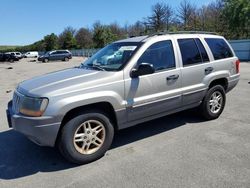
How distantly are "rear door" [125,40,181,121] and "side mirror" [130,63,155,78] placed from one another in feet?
0.26

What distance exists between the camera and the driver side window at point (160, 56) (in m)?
5.16

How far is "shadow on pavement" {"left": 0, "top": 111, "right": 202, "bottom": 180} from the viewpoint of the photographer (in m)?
4.45

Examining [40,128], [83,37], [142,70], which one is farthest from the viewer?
[83,37]

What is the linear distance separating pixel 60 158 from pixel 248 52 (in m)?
27.0

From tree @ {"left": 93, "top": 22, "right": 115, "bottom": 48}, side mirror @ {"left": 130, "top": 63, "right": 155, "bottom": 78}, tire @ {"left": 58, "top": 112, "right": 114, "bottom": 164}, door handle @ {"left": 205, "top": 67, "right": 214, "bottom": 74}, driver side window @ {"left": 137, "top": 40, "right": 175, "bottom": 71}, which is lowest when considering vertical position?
tire @ {"left": 58, "top": 112, "right": 114, "bottom": 164}

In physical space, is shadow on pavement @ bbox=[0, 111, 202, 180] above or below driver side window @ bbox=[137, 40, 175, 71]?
below

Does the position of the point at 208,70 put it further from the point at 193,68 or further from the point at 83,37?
the point at 83,37

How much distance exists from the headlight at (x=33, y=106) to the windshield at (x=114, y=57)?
1.30 meters

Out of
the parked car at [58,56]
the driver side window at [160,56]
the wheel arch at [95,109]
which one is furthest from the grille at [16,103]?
the parked car at [58,56]

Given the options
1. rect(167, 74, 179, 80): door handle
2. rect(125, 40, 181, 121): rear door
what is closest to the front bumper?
rect(125, 40, 181, 121): rear door

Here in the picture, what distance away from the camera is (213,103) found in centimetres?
643

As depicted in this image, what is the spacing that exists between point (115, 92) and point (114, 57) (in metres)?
0.92

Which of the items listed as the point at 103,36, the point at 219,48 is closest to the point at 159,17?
the point at 103,36

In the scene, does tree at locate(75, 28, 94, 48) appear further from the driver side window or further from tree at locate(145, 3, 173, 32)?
the driver side window
